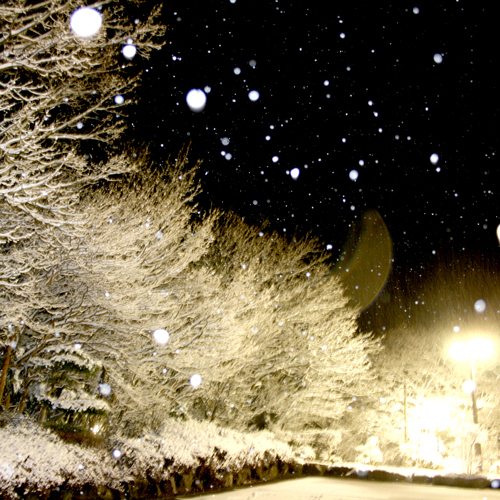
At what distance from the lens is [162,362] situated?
30.4 ft

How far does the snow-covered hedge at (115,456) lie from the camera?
510 cm

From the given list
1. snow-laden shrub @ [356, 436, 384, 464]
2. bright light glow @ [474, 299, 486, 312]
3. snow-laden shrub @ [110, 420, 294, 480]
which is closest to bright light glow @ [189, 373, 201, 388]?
snow-laden shrub @ [110, 420, 294, 480]

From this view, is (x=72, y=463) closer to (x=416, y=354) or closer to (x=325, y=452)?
(x=325, y=452)

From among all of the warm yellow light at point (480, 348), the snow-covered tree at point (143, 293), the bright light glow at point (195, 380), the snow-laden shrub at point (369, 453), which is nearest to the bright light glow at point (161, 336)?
the snow-covered tree at point (143, 293)

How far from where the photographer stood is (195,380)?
35.7ft

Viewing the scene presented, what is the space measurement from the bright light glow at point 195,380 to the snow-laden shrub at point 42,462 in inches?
152

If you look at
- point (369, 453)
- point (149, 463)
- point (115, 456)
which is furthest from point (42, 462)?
point (369, 453)

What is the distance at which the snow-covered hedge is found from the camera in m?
5.10

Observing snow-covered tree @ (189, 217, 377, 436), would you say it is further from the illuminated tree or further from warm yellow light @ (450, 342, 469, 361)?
the illuminated tree

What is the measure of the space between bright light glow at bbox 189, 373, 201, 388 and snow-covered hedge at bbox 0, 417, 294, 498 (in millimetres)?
943

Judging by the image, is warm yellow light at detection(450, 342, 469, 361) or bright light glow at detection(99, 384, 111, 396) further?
warm yellow light at detection(450, 342, 469, 361)

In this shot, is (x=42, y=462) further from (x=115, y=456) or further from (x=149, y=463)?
(x=149, y=463)

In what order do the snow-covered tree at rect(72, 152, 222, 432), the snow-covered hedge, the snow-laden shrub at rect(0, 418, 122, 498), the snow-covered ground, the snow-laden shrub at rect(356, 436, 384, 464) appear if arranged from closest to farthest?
the snow-laden shrub at rect(0, 418, 122, 498) < the snow-covered hedge < the snow-covered ground < the snow-covered tree at rect(72, 152, 222, 432) < the snow-laden shrub at rect(356, 436, 384, 464)

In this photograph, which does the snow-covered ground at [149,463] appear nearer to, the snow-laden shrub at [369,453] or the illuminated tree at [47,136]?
the illuminated tree at [47,136]
